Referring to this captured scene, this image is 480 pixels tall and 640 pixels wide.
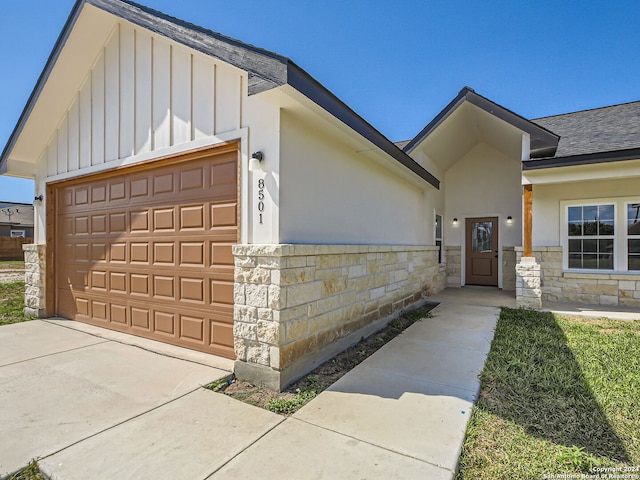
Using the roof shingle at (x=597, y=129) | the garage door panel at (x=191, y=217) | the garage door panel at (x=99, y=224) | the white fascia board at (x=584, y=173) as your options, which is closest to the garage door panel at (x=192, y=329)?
the garage door panel at (x=191, y=217)

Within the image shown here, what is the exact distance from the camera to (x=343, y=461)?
223 centimetres

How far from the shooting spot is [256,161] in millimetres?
3539

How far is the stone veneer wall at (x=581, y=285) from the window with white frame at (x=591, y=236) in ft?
1.04

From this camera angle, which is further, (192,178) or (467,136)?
(467,136)

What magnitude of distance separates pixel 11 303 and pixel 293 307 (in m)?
8.37

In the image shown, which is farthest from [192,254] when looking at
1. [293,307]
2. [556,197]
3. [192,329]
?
[556,197]

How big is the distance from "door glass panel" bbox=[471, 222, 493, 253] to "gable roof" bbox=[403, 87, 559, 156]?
3.13m

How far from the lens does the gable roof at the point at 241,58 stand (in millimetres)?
3014

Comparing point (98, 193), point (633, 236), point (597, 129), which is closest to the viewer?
point (98, 193)

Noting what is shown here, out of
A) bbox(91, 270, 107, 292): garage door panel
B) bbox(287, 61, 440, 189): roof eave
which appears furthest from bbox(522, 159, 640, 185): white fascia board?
bbox(91, 270, 107, 292): garage door panel

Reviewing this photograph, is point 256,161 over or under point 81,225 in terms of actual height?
over

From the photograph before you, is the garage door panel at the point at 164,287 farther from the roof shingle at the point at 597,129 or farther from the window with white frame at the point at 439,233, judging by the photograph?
the window with white frame at the point at 439,233

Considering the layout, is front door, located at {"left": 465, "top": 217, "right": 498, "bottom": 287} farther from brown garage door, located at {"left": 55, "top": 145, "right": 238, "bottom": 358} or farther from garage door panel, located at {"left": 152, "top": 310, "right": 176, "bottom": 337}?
garage door panel, located at {"left": 152, "top": 310, "right": 176, "bottom": 337}

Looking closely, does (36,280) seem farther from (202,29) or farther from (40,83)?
(202,29)
